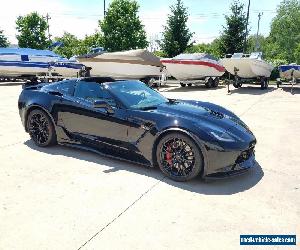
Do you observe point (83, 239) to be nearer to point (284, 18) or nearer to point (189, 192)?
point (189, 192)

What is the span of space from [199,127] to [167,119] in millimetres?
487

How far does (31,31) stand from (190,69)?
3168 centimetres

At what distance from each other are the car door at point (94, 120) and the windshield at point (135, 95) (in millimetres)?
138

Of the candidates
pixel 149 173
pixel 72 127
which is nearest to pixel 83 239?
pixel 149 173

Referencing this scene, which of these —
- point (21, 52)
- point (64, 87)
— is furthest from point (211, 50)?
point (64, 87)

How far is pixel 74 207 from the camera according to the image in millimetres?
3693

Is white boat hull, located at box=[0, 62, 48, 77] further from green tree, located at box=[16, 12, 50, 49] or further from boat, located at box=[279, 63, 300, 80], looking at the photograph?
green tree, located at box=[16, 12, 50, 49]

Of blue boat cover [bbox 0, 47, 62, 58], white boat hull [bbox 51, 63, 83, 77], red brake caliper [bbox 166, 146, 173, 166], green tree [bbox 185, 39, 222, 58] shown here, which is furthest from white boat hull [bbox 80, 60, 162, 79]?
green tree [bbox 185, 39, 222, 58]

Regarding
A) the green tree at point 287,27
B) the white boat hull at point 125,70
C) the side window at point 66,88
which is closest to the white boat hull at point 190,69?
the white boat hull at point 125,70

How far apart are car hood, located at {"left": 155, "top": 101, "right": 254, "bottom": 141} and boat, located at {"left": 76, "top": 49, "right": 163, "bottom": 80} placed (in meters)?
12.2

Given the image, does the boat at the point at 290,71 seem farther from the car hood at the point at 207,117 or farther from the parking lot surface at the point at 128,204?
the car hood at the point at 207,117

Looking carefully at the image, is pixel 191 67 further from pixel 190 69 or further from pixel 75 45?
pixel 75 45

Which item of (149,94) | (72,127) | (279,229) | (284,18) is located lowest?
(279,229)

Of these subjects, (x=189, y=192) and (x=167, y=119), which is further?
(x=167, y=119)
